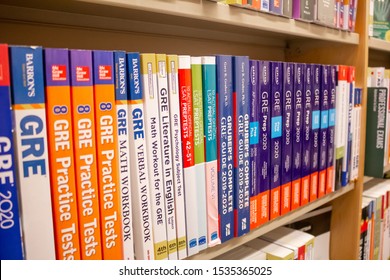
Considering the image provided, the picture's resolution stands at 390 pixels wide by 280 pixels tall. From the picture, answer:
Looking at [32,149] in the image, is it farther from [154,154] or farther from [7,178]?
[154,154]

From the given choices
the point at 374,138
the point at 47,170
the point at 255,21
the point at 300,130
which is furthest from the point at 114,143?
the point at 374,138

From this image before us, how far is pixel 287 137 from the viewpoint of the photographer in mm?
779

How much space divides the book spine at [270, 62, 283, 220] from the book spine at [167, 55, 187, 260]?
267 millimetres

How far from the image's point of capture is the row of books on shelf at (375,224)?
1.17 meters

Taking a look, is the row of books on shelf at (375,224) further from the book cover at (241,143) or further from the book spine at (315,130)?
the book cover at (241,143)

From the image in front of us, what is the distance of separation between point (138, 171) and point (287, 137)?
412mm

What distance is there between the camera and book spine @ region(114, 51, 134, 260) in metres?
0.48

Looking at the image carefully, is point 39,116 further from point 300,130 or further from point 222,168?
point 300,130

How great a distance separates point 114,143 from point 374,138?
94 cm

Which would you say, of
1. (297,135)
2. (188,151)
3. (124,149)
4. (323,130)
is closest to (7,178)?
(124,149)

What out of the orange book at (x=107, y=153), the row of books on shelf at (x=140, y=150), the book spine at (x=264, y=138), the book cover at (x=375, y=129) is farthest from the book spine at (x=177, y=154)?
the book cover at (x=375, y=129)

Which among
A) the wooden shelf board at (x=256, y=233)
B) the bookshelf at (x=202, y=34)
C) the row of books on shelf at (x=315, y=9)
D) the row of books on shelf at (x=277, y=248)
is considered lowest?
the row of books on shelf at (x=277, y=248)

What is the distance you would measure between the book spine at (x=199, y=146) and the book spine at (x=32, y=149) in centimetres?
25

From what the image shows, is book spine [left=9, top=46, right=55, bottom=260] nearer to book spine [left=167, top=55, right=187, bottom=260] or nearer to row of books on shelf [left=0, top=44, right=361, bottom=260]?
row of books on shelf [left=0, top=44, right=361, bottom=260]
